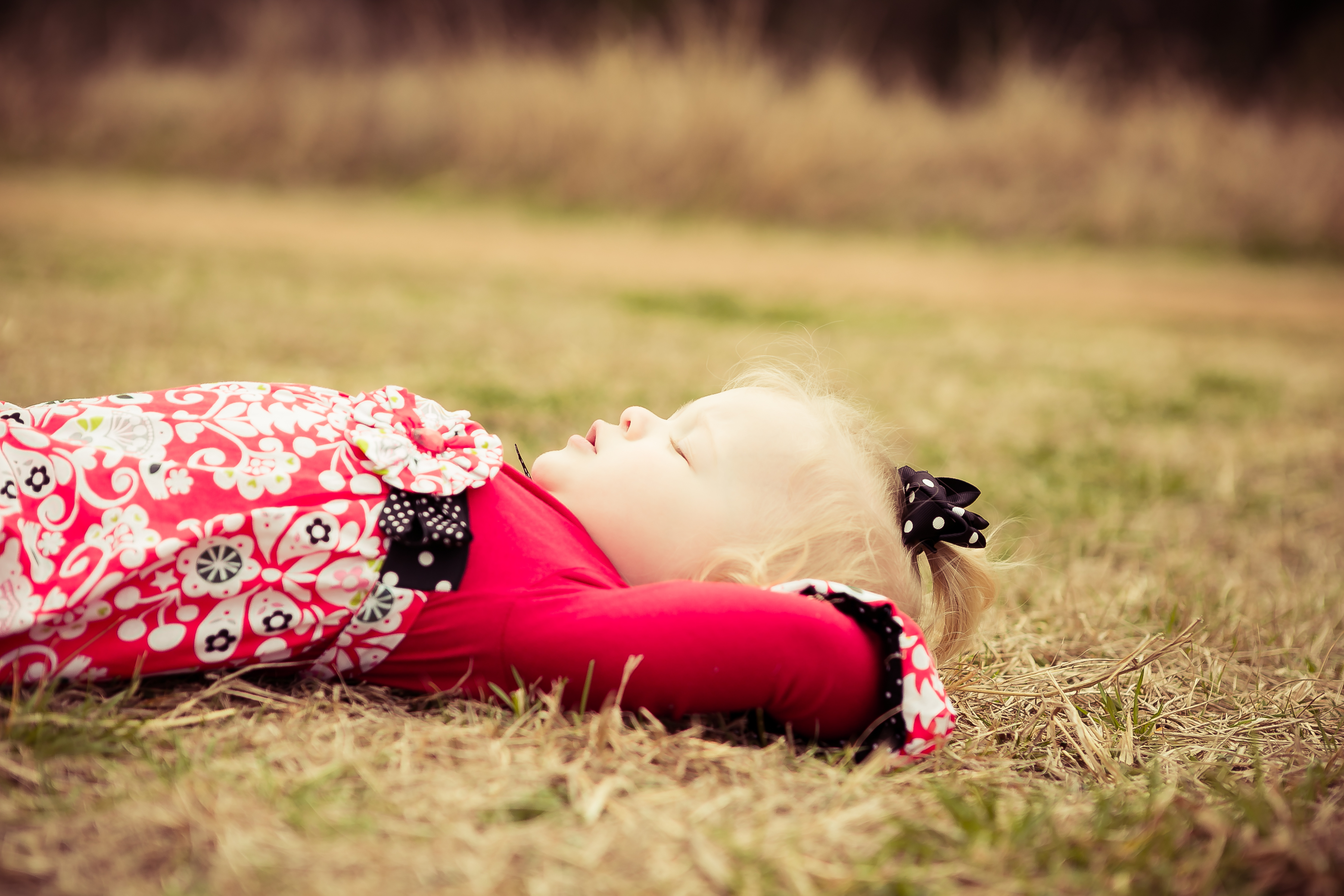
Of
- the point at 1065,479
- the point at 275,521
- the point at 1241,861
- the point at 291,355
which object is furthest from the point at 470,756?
the point at 291,355

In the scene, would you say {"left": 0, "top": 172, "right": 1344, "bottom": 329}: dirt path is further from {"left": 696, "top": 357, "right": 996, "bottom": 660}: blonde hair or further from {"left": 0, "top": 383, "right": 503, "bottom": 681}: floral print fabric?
{"left": 0, "top": 383, "right": 503, "bottom": 681}: floral print fabric

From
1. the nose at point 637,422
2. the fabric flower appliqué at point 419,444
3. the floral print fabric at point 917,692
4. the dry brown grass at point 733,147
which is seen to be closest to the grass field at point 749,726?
the floral print fabric at point 917,692

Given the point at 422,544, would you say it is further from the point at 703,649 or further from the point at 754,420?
the point at 754,420

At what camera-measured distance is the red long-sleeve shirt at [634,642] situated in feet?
4.31

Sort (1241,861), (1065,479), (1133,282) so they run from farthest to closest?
(1133,282) < (1065,479) < (1241,861)

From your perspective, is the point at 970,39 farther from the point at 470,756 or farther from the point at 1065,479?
the point at 470,756

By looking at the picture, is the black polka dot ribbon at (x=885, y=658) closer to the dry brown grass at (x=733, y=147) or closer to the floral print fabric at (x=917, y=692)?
the floral print fabric at (x=917, y=692)

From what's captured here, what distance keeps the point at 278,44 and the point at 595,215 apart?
14.1 feet

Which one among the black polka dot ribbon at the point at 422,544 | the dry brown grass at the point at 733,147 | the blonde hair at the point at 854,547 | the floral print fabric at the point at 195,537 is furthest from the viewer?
the dry brown grass at the point at 733,147

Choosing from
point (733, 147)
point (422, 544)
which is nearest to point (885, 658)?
point (422, 544)

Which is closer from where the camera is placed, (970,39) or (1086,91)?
(1086,91)

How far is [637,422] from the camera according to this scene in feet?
5.22

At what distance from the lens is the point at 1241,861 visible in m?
1.07

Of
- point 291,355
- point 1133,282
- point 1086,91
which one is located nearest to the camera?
point 291,355
